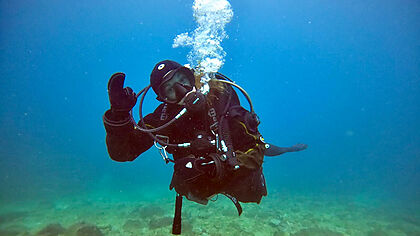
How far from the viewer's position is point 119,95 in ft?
8.25

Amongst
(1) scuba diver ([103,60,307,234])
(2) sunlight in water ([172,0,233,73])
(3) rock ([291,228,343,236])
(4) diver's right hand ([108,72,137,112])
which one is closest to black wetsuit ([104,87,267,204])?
(1) scuba diver ([103,60,307,234])

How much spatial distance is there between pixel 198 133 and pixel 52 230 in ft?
25.2

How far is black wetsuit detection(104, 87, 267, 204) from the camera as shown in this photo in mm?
2316

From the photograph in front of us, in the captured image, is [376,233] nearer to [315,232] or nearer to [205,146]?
[315,232]

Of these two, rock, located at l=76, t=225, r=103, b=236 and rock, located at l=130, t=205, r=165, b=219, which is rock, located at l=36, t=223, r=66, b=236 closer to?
rock, located at l=76, t=225, r=103, b=236

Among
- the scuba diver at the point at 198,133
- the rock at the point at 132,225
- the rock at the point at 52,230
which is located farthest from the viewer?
the rock at the point at 132,225

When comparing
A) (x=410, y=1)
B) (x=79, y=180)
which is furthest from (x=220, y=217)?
(x=410, y=1)

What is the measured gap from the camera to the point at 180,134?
329cm

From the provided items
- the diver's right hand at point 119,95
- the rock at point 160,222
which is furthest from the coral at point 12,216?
the diver's right hand at point 119,95

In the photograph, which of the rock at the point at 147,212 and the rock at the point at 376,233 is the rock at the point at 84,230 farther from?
the rock at the point at 376,233

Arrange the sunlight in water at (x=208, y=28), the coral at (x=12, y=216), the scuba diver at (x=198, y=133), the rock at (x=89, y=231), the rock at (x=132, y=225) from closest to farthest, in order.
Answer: the scuba diver at (x=198, y=133)
the sunlight in water at (x=208, y=28)
the rock at (x=89, y=231)
the rock at (x=132, y=225)
the coral at (x=12, y=216)

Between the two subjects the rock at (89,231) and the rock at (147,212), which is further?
the rock at (147,212)

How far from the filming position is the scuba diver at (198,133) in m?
2.30

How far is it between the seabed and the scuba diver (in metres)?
4.74
